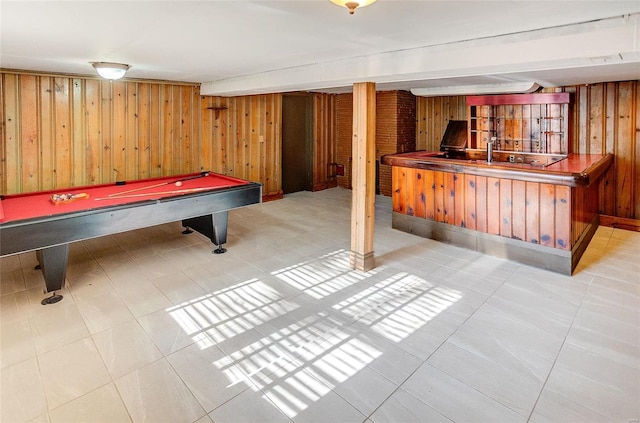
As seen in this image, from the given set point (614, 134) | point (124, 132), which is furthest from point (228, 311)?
point (614, 134)

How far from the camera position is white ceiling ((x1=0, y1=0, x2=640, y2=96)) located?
2.11m

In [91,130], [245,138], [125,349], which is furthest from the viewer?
[245,138]

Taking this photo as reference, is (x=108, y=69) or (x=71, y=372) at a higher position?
(x=108, y=69)

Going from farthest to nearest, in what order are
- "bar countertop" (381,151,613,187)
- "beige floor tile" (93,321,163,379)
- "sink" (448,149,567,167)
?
"sink" (448,149,567,167)
"bar countertop" (381,151,613,187)
"beige floor tile" (93,321,163,379)

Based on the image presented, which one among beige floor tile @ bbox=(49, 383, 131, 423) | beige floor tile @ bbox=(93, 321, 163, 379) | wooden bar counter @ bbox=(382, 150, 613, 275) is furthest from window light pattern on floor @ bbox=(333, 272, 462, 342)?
beige floor tile @ bbox=(49, 383, 131, 423)

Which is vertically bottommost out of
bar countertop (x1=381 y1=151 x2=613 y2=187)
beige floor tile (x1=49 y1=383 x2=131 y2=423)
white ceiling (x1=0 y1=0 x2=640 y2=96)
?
beige floor tile (x1=49 y1=383 x2=131 y2=423)

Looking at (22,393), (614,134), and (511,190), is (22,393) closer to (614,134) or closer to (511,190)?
(511,190)

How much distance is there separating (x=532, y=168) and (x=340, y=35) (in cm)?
271

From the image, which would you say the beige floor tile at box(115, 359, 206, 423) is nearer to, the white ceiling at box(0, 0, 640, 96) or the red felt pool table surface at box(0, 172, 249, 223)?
the red felt pool table surface at box(0, 172, 249, 223)

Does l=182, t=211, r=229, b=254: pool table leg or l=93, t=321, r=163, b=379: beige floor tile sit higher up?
l=182, t=211, r=229, b=254: pool table leg

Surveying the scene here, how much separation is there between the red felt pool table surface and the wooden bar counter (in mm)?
2460

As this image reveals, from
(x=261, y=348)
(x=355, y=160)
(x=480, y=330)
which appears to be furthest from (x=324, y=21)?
(x=480, y=330)

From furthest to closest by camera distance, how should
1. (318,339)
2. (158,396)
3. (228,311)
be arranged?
(228,311) → (318,339) → (158,396)

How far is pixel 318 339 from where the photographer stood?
2811 millimetres
